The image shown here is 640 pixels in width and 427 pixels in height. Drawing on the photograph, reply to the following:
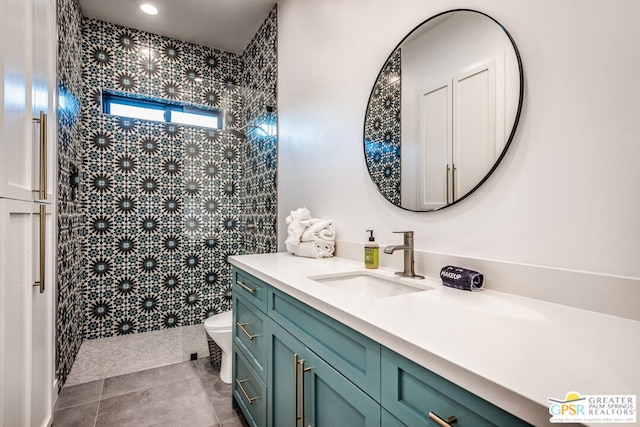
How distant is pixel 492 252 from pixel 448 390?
2.10 feet

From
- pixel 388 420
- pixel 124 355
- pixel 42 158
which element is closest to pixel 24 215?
pixel 42 158

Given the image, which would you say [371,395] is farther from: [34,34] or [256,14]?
[256,14]

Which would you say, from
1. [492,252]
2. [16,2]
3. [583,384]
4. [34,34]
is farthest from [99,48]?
[583,384]

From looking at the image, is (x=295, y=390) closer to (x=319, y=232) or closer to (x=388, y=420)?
(x=388, y=420)

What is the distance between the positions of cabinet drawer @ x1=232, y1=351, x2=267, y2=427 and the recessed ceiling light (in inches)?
111

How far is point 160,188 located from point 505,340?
124 inches

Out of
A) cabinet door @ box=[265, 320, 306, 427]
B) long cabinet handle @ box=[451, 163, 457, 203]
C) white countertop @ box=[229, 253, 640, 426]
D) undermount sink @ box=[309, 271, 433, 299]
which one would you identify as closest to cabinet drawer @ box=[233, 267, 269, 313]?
cabinet door @ box=[265, 320, 306, 427]

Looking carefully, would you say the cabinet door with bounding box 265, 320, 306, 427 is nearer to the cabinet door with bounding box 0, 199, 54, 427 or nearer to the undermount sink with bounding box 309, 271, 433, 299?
the undermount sink with bounding box 309, 271, 433, 299

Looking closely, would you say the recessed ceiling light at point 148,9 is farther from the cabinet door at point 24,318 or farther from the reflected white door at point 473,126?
the reflected white door at point 473,126

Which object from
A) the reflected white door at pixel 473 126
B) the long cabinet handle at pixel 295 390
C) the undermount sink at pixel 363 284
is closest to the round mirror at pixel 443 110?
the reflected white door at pixel 473 126

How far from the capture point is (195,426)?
65.3 inches

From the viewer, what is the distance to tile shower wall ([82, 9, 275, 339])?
280 centimetres

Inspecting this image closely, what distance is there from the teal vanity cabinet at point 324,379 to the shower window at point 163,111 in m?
2.03

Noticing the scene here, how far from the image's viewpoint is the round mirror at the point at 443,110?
1035 millimetres
